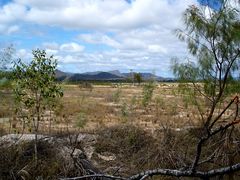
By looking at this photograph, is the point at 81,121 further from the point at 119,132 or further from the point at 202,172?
the point at 202,172

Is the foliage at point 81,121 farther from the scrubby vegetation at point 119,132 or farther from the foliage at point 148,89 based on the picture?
the foliage at point 148,89

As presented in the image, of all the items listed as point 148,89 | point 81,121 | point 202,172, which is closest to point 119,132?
point 81,121

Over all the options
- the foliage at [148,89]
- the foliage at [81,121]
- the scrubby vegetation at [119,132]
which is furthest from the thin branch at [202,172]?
the foliage at [148,89]

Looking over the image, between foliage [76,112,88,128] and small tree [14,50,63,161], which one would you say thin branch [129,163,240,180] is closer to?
small tree [14,50,63,161]

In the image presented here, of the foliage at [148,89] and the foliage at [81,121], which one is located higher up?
the foliage at [148,89]

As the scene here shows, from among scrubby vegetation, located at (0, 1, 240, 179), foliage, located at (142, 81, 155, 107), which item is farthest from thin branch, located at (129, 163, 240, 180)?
foliage, located at (142, 81, 155, 107)

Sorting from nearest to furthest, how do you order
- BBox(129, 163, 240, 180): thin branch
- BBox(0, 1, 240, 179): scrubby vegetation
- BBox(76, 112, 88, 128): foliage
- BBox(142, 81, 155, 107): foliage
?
BBox(129, 163, 240, 180): thin branch < BBox(0, 1, 240, 179): scrubby vegetation < BBox(76, 112, 88, 128): foliage < BBox(142, 81, 155, 107): foliage

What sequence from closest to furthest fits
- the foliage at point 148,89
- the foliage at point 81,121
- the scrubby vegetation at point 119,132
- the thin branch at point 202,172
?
the thin branch at point 202,172
the scrubby vegetation at point 119,132
the foliage at point 81,121
the foliage at point 148,89

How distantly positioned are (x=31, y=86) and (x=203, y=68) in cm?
571

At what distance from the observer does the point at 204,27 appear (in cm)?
1445

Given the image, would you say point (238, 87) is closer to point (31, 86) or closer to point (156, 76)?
point (31, 86)

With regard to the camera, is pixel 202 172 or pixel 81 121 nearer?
pixel 202 172

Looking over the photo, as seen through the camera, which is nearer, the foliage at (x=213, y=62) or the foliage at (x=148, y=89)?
the foliage at (x=213, y=62)

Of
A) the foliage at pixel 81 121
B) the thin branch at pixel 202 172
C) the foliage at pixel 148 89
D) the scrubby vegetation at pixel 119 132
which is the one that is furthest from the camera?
the foliage at pixel 148 89
